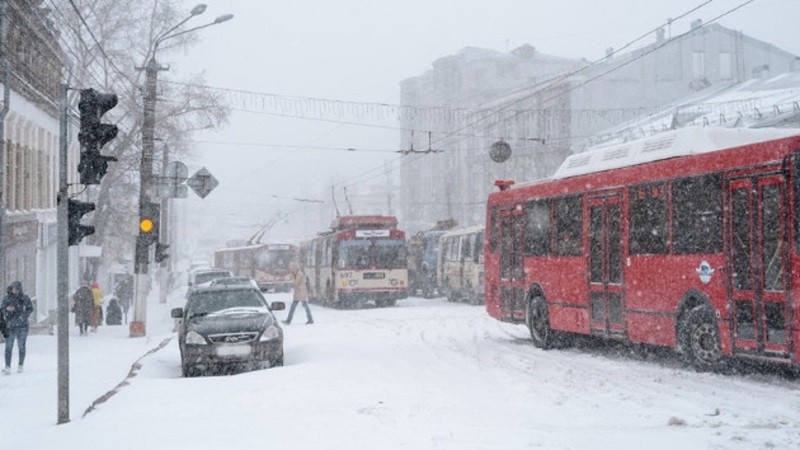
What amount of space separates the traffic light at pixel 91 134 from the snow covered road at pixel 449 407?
2.63 metres

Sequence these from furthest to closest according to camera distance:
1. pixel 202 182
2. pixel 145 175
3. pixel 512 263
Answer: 1. pixel 202 182
2. pixel 145 175
3. pixel 512 263

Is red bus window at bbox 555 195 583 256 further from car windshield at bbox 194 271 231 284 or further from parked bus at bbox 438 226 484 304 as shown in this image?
car windshield at bbox 194 271 231 284

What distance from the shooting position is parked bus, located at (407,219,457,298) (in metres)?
44.7

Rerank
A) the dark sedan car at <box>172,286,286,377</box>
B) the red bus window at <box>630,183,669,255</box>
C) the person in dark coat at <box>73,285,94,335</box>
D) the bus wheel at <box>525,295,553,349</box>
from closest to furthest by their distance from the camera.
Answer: the red bus window at <box>630,183,669,255</box> < the dark sedan car at <box>172,286,286,377</box> < the bus wheel at <box>525,295,553,349</box> < the person in dark coat at <box>73,285,94,335</box>

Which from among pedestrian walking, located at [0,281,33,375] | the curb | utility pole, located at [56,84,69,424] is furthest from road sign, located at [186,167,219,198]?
utility pole, located at [56,84,69,424]

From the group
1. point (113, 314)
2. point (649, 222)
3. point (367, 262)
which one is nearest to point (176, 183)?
point (113, 314)

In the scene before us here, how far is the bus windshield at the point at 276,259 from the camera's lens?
56.6 metres

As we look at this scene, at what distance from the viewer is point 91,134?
10594mm

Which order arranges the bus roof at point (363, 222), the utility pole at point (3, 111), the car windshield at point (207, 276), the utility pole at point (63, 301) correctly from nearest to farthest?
the utility pole at point (63, 301) < the utility pole at point (3, 111) < the bus roof at point (363, 222) < the car windshield at point (207, 276)

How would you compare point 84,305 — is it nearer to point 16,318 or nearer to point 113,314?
point 113,314

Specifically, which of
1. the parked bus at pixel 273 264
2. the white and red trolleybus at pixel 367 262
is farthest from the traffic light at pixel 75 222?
the parked bus at pixel 273 264

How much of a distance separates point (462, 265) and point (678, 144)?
24.1 meters

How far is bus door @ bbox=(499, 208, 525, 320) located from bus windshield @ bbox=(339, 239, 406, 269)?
50.5ft

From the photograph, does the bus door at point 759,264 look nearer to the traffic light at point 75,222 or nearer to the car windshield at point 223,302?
the traffic light at point 75,222
